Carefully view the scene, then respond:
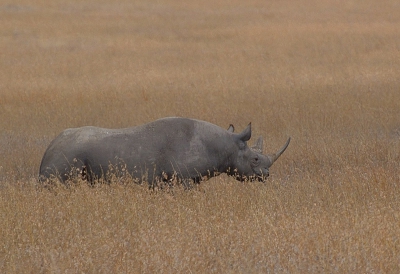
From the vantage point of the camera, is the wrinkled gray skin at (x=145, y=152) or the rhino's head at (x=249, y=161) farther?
the rhino's head at (x=249, y=161)

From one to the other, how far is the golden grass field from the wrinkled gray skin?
1.20ft

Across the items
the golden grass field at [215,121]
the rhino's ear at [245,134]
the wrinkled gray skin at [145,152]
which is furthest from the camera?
the rhino's ear at [245,134]

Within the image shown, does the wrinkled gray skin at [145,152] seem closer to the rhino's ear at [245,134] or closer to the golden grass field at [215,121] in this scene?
the rhino's ear at [245,134]

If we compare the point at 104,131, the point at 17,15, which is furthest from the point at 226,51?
the point at 104,131

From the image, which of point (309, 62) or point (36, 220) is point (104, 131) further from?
point (309, 62)

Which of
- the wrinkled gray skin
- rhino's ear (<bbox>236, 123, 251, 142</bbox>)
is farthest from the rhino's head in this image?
the wrinkled gray skin

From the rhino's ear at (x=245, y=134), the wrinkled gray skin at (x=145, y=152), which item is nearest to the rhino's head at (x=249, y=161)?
the rhino's ear at (x=245, y=134)

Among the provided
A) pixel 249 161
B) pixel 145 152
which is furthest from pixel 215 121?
pixel 145 152

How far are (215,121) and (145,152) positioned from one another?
520 cm

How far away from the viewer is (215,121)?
1434cm

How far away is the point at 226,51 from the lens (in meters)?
23.4

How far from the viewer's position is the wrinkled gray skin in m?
9.11

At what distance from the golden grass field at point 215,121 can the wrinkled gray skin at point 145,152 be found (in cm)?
37

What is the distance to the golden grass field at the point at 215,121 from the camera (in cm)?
636
